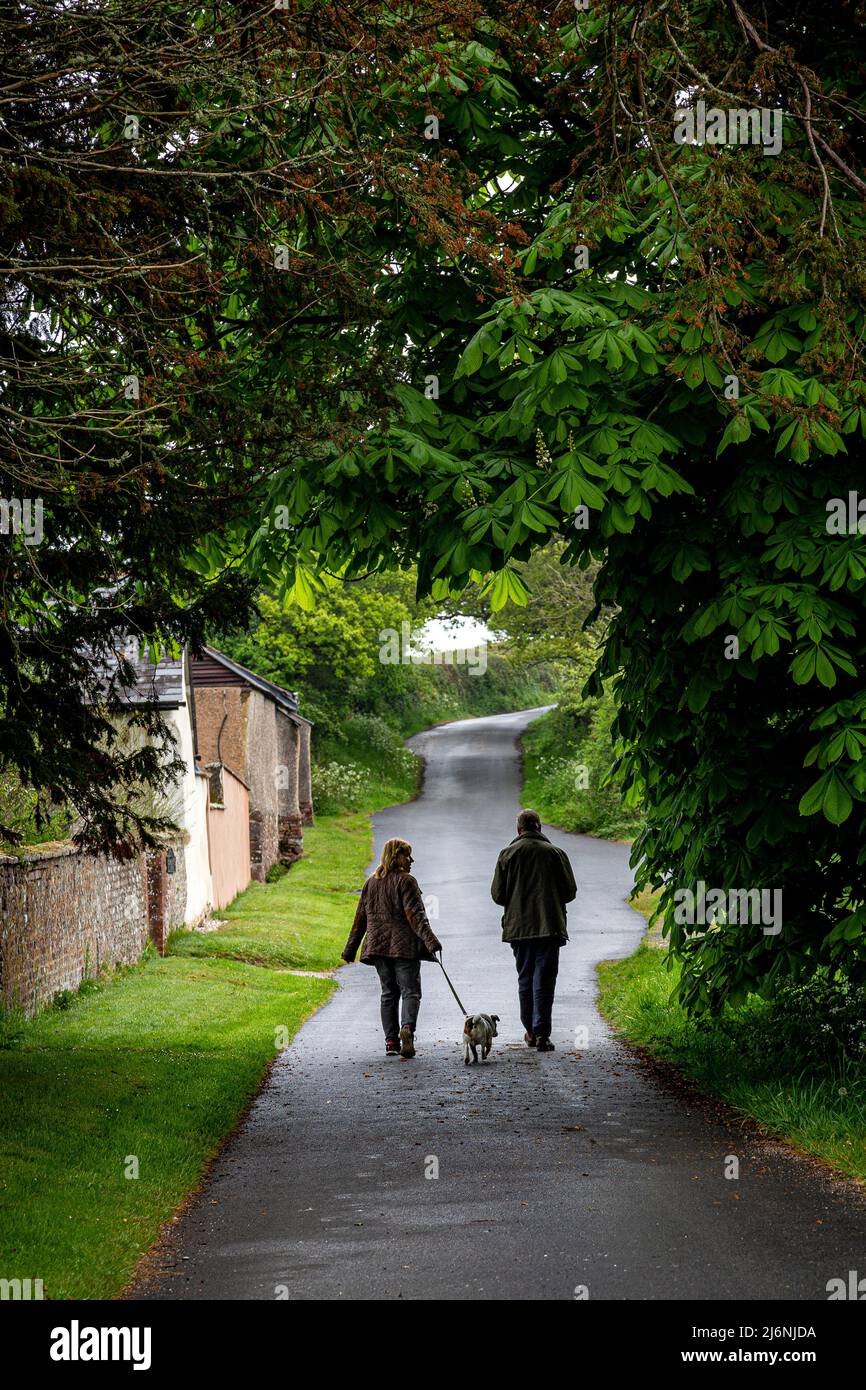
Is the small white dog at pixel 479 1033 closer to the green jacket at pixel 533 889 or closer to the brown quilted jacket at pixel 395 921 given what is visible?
the brown quilted jacket at pixel 395 921

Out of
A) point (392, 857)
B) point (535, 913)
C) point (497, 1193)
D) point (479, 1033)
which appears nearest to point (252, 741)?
point (392, 857)

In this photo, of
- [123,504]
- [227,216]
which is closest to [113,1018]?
[123,504]

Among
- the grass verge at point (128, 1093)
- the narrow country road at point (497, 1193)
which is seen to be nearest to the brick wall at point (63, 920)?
the grass verge at point (128, 1093)

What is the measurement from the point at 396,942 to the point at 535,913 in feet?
4.10

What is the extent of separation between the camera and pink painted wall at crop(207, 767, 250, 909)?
2517cm

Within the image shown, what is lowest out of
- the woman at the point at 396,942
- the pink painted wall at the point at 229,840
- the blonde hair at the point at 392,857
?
the pink painted wall at the point at 229,840

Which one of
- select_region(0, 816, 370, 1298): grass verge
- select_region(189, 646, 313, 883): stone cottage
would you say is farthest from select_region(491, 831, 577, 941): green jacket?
select_region(189, 646, 313, 883): stone cottage

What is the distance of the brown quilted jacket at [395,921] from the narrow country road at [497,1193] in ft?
3.07

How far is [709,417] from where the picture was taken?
25.5ft

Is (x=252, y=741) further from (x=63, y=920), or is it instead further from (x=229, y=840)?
(x=63, y=920)

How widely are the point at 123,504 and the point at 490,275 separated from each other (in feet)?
8.71

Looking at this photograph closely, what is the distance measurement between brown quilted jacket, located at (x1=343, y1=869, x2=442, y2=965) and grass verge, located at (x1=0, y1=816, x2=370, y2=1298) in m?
1.39

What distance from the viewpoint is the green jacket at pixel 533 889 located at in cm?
1216

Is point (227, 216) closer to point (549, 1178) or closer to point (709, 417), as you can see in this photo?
point (709, 417)
